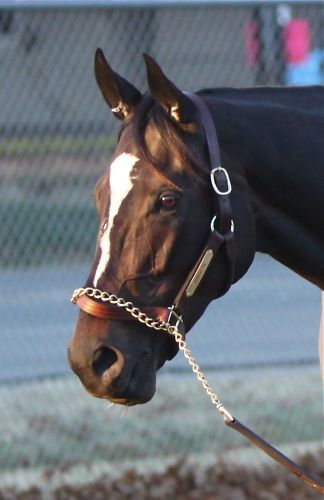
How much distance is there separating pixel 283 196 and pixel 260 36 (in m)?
3.30

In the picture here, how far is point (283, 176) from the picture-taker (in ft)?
10.7

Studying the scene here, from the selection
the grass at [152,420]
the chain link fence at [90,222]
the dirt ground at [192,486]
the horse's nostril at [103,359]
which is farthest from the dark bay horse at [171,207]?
the grass at [152,420]

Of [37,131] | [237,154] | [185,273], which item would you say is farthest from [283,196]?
[37,131]

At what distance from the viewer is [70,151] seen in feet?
20.2

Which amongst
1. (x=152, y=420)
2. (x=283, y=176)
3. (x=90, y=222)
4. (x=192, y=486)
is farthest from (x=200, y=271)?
(x=152, y=420)

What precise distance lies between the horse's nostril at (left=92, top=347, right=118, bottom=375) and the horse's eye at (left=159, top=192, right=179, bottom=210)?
1.28ft

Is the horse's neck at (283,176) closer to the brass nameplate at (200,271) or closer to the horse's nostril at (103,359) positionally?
the brass nameplate at (200,271)

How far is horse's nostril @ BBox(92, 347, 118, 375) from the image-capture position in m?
2.94

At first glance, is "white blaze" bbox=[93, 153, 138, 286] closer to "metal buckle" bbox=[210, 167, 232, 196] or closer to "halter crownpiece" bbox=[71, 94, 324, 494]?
"halter crownpiece" bbox=[71, 94, 324, 494]

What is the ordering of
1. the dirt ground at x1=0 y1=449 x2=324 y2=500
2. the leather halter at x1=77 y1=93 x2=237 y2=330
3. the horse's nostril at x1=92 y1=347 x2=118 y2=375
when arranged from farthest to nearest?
1. the dirt ground at x1=0 y1=449 x2=324 y2=500
2. the leather halter at x1=77 y1=93 x2=237 y2=330
3. the horse's nostril at x1=92 y1=347 x2=118 y2=375

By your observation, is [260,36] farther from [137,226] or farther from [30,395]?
[137,226]

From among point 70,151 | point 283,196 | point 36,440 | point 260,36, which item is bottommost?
point 36,440

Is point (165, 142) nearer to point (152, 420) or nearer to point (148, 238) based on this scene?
point (148, 238)

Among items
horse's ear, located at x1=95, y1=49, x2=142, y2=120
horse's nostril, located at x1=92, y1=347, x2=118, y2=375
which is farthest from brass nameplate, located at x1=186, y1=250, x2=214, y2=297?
horse's ear, located at x1=95, y1=49, x2=142, y2=120
